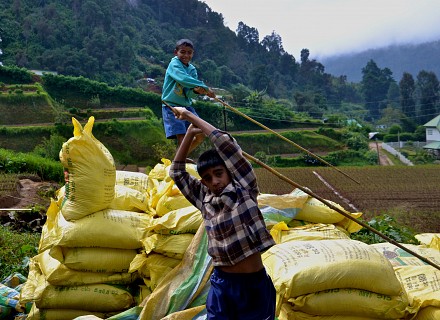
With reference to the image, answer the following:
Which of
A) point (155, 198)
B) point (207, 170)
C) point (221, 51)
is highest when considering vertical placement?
point (221, 51)

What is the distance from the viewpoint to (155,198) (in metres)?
3.38

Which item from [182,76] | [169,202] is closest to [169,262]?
[169,202]

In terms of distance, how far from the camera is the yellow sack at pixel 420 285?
2.62 m

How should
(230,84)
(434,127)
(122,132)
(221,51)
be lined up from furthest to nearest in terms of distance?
1. (221,51)
2. (230,84)
3. (434,127)
4. (122,132)

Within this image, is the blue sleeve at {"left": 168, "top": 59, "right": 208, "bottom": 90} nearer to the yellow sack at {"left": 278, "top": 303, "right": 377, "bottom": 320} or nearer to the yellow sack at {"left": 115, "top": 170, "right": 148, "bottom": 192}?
the yellow sack at {"left": 115, "top": 170, "right": 148, "bottom": 192}

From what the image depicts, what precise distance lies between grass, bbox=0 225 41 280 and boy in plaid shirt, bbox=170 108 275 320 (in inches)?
99.7

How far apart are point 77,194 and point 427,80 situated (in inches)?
1935

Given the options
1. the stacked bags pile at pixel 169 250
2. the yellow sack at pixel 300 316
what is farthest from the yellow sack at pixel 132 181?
the yellow sack at pixel 300 316

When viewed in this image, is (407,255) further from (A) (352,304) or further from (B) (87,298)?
(B) (87,298)

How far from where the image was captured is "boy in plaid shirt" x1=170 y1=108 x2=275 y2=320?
1944mm

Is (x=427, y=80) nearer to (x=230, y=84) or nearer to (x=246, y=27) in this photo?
(x=230, y=84)

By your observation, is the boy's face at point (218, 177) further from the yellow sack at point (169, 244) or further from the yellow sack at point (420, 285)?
the yellow sack at point (420, 285)

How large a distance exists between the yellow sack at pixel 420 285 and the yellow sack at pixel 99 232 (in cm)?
152

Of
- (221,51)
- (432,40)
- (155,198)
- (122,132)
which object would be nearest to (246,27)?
(221,51)
